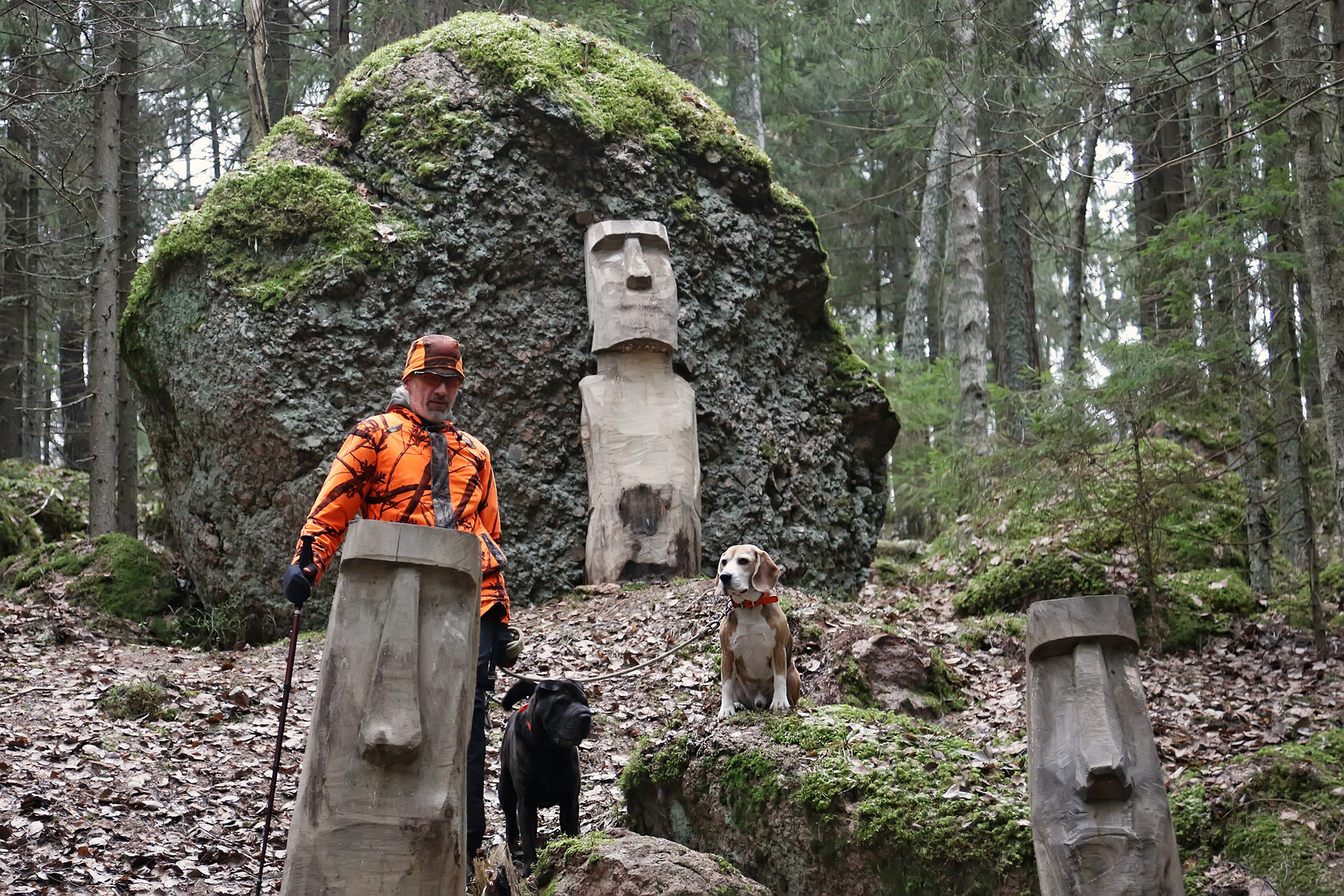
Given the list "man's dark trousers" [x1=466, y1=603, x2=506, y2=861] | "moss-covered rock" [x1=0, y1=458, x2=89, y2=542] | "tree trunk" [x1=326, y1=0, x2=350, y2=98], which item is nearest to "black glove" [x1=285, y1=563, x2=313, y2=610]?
"man's dark trousers" [x1=466, y1=603, x2=506, y2=861]

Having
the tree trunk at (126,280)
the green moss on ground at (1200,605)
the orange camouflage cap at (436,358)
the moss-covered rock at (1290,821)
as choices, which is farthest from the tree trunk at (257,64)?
the moss-covered rock at (1290,821)

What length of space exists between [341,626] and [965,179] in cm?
1416

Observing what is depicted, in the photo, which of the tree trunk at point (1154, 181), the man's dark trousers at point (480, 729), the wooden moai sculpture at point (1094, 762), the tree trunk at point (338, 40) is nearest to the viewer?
the wooden moai sculpture at point (1094, 762)

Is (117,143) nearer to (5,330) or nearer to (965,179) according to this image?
(5,330)

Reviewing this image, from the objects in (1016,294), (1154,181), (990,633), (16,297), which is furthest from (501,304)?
(1016,294)

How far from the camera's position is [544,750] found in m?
4.84

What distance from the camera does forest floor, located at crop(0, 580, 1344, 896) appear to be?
5.42m

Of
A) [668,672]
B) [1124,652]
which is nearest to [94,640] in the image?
[668,672]

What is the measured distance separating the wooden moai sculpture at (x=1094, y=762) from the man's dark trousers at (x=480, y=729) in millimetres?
2272

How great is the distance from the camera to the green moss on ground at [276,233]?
9.91 meters

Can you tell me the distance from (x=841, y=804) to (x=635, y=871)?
1089 mm

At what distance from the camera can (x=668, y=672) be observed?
8.12 m

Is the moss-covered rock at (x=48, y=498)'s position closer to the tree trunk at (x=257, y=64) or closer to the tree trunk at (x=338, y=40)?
the tree trunk at (x=257, y=64)

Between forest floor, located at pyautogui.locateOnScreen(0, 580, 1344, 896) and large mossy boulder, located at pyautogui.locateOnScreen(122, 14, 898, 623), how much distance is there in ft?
4.19
